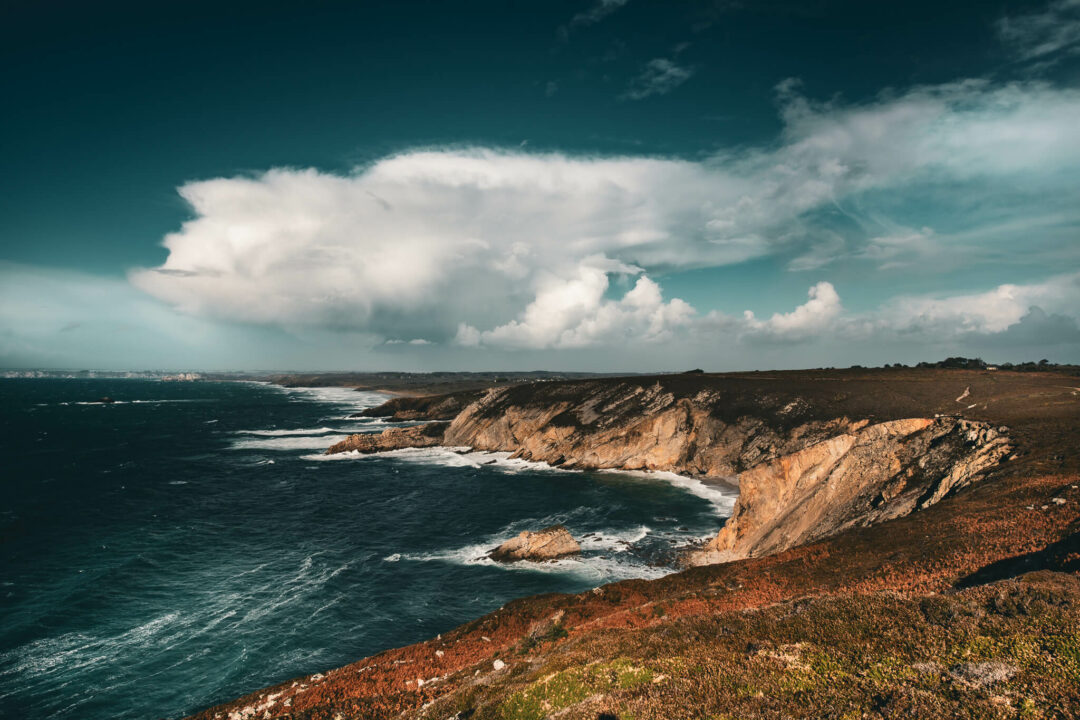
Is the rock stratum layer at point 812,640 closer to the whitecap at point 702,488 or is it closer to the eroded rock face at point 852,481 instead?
the eroded rock face at point 852,481

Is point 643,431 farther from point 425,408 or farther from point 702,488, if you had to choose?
point 425,408

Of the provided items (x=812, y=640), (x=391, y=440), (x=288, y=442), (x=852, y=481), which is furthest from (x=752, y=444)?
(x=288, y=442)

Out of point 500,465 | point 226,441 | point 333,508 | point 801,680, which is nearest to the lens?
point 801,680

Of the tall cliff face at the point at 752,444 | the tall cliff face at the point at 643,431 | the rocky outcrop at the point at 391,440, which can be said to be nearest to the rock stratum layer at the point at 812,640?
the tall cliff face at the point at 752,444

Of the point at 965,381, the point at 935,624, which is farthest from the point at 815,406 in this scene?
the point at 935,624

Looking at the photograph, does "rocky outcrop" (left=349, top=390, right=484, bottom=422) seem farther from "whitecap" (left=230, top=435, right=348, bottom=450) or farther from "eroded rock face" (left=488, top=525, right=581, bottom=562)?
"eroded rock face" (left=488, top=525, right=581, bottom=562)

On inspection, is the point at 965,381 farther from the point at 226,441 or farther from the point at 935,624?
the point at 226,441
